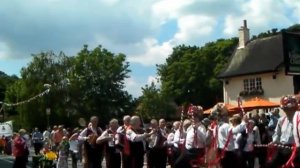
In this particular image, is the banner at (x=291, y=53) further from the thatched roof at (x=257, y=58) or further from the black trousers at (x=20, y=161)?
the thatched roof at (x=257, y=58)

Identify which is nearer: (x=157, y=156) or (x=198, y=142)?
(x=198, y=142)

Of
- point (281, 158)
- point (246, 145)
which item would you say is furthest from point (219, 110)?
point (281, 158)

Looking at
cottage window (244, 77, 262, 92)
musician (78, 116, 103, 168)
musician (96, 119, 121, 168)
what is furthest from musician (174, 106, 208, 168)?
cottage window (244, 77, 262, 92)

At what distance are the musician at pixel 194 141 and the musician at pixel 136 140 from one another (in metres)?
1.98

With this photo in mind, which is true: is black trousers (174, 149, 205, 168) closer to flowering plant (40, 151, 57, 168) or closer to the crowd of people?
the crowd of people

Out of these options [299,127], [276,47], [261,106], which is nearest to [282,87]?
[276,47]

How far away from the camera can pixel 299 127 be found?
1012 centimetres

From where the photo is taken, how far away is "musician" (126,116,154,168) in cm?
1457

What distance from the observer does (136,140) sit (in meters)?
14.6

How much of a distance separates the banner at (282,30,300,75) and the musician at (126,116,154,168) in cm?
786

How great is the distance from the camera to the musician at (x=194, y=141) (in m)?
12.5

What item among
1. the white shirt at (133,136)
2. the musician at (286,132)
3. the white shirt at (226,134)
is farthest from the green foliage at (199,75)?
the musician at (286,132)

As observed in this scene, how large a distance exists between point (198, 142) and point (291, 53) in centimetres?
975

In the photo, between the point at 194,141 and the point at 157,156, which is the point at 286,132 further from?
the point at 157,156
